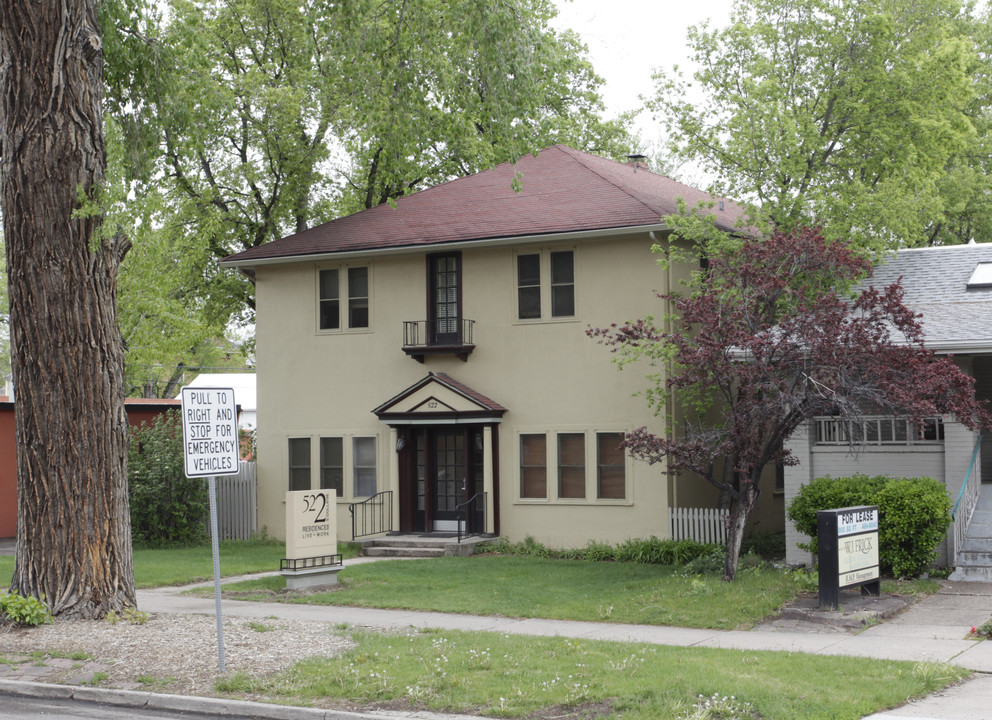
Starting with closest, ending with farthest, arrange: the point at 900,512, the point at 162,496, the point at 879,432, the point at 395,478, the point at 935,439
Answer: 1. the point at 900,512
2. the point at 879,432
3. the point at 935,439
4. the point at 395,478
5. the point at 162,496

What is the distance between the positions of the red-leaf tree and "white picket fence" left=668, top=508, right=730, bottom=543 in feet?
12.1

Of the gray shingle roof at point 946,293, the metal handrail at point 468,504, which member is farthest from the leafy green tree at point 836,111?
the metal handrail at point 468,504

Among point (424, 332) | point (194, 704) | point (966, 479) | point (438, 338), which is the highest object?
point (424, 332)

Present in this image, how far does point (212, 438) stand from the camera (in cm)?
1040

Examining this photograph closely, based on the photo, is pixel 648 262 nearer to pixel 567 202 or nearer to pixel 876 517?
pixel 567 202

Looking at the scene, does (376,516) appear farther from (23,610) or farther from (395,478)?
(23,610)

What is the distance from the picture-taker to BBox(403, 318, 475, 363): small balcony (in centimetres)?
2258

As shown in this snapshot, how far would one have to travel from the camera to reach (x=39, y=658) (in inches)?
443

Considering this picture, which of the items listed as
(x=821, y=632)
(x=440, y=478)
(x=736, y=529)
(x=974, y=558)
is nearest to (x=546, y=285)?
(x=440, y=478)

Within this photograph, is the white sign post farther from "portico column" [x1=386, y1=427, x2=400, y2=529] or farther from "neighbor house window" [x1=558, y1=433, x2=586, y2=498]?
"portico column" [x1=386, y1=427, x2=400, y2=529]

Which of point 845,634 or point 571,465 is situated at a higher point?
point 571,465

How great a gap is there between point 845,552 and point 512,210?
38.2 feet

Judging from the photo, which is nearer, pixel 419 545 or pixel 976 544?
pixel 976 544

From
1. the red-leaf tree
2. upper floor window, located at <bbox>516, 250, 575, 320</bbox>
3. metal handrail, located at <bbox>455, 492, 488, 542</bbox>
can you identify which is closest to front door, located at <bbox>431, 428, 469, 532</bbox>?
metal handrail, located at <bbox>455, 492, 488, 542</bbox>
